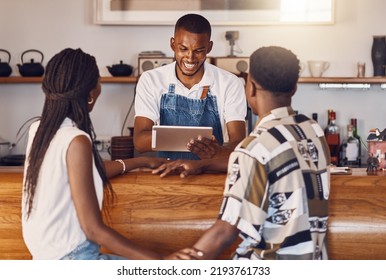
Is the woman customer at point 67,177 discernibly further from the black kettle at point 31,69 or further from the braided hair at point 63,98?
the black kettle at point 31,69

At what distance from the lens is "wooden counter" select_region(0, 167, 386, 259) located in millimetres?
1906

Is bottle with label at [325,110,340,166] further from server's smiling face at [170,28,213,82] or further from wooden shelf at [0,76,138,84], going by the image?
server's smiling face at [170,28,213,82]

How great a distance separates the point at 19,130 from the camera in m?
4.03

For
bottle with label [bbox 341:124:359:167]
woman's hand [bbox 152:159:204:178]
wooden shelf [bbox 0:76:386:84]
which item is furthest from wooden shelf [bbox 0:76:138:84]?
woman's hand [bbox 152:159:204:178]

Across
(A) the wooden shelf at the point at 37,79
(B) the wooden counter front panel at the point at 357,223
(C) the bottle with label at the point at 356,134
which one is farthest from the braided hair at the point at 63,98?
(C) the bottle with label at the point at 356,134

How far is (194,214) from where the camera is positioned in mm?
1915

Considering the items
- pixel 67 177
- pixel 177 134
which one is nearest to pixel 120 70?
pixel 177 134

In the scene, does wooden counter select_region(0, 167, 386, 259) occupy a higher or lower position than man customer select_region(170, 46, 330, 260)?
lower

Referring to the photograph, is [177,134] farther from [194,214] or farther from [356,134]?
[356,134]

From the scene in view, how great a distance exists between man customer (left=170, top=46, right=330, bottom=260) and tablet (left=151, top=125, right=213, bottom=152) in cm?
55

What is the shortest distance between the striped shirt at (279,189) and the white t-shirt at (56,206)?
35cm

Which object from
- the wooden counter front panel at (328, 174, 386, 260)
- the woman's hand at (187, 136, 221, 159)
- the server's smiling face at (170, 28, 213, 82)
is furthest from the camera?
the server's smiling face at (170, 28, 213, 82)

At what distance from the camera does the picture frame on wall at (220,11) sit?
3.82m

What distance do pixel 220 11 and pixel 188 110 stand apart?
1.36m
